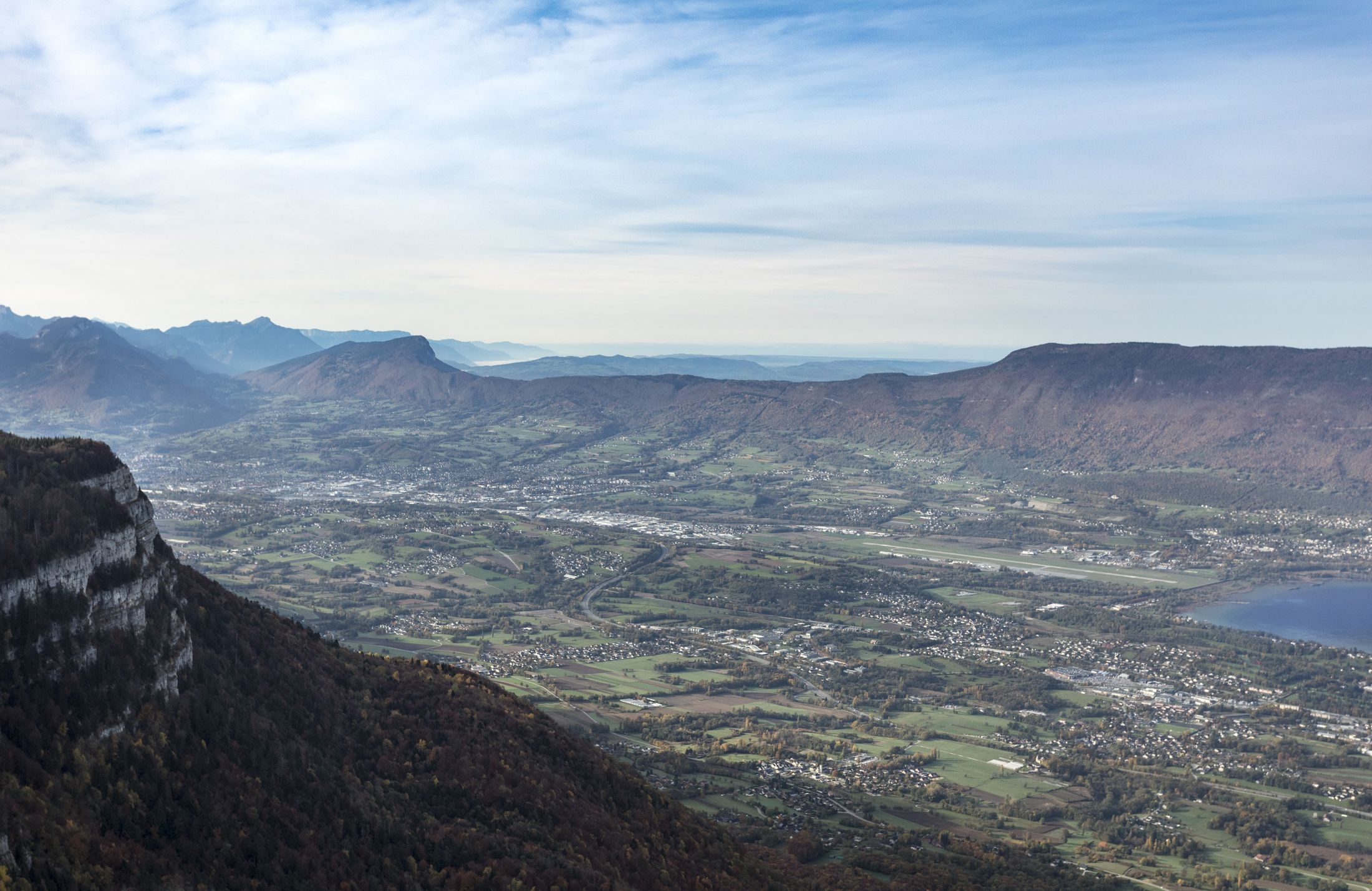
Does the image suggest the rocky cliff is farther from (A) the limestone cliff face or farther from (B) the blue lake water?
(B) the blue lake water

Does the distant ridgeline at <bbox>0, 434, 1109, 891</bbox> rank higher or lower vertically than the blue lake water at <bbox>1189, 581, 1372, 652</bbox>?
higher

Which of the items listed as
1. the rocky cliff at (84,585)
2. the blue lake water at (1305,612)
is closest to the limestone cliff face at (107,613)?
the rocky cliff at (84,585)

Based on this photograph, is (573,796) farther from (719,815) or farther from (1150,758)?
(1150,758)

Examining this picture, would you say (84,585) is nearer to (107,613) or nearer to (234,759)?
(107,613)

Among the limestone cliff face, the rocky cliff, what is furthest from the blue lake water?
the rocky cliff

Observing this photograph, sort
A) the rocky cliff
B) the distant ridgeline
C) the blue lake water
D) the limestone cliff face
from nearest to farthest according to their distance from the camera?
the distant ridgeline
the limestone cliff face
the rocky cliff
the blue lake water

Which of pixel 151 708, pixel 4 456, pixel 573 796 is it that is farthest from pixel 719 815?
pixel 4 456
